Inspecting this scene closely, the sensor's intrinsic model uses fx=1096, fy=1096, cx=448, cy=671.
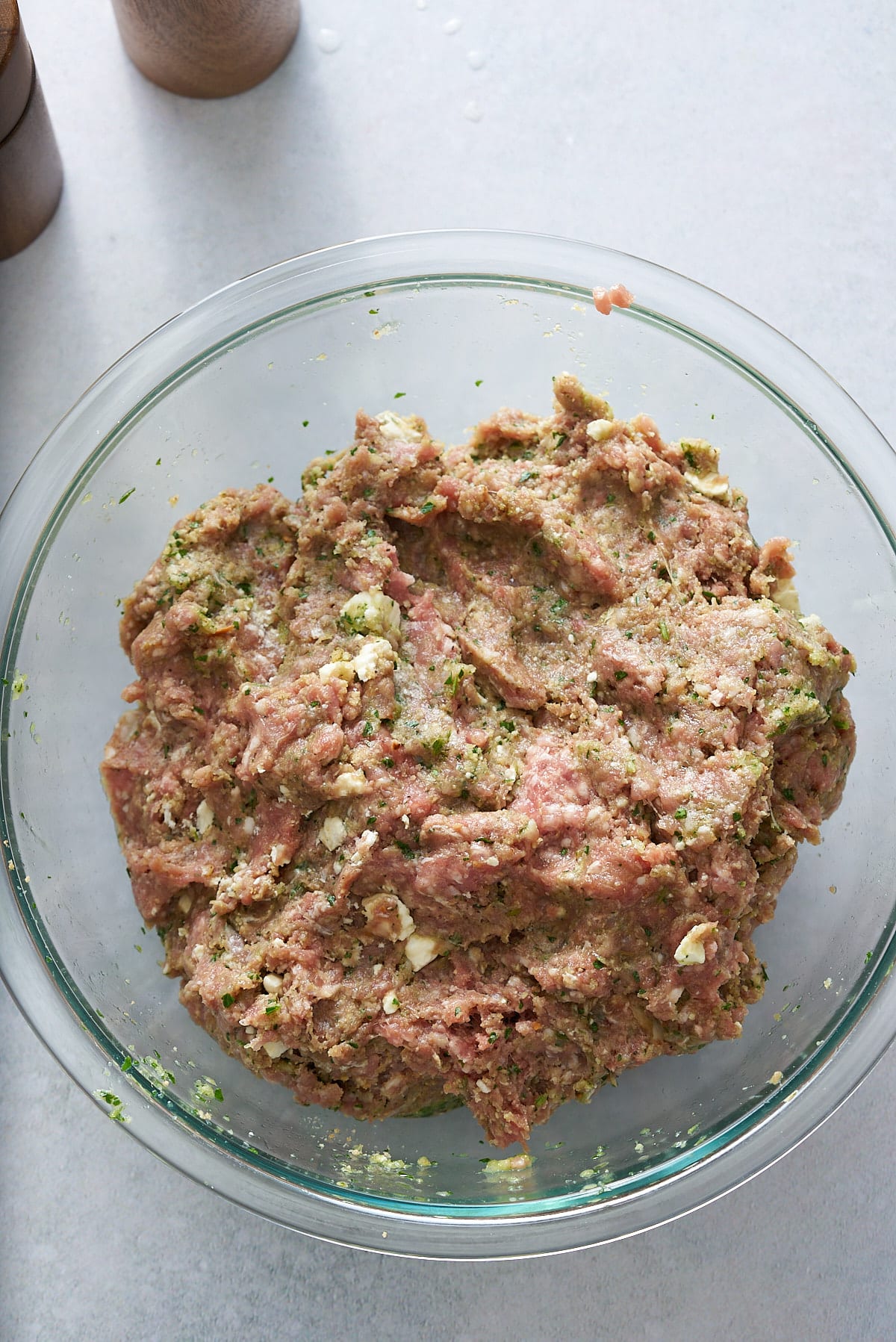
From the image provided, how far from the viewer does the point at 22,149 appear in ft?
7.57

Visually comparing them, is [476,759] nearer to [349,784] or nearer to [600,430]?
[349,784]

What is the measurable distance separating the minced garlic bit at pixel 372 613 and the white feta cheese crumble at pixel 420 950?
0.54 metres

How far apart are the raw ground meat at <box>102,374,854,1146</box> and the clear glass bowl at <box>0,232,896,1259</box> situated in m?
0.21

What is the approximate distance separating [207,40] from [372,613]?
139 centimetres

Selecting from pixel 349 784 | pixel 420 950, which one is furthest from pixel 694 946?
pixel 349 784

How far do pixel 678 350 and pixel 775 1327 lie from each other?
206cm

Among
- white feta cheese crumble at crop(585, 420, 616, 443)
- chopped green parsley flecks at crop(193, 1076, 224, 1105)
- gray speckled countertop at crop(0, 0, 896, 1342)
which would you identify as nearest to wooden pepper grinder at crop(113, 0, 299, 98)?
gray speckled countertop at crop(0, 0, 896, 1342)

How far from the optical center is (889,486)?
2221 mm

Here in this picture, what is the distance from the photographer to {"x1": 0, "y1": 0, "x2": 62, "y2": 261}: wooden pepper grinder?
7.04ft

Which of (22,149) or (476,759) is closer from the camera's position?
(476,759)

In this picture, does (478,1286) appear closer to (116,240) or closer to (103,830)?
(103,830)

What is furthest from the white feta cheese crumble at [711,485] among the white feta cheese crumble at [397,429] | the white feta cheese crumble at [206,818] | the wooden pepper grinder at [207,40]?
the wooden pepper grinder at [207,40]

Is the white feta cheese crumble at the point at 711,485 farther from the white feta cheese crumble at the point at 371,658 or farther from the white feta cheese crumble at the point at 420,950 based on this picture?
the white feta cheese crumble at the point at 420,950

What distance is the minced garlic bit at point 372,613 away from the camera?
77.2 inches
